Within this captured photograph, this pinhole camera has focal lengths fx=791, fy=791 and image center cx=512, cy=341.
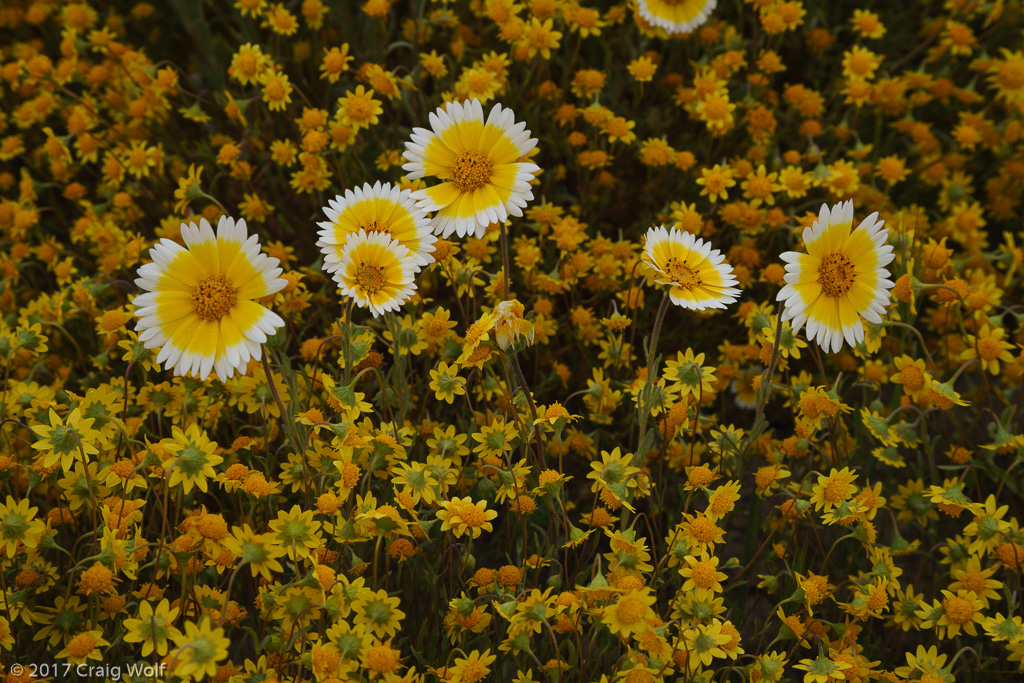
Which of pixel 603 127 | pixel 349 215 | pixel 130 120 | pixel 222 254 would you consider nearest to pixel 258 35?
pixel 130 120

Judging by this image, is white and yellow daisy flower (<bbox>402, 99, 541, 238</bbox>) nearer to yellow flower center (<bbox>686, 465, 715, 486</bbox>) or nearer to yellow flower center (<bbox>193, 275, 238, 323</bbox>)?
yellow flower center (<bbox>193, 275, 238, 323</bbox>)

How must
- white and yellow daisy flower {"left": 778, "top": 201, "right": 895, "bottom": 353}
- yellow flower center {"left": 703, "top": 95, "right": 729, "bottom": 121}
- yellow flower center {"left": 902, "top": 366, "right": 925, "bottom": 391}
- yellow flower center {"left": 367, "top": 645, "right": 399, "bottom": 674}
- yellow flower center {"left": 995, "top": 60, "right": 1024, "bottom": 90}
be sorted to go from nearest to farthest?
yellow flower center {"left": 367, "top": 645, "right": 399, "bottom": 674}
white and yellow daisy flower {"left": 778, "top": 201, "right": 895, "bottom": 353}
yellow flower center {"left": 902, "top": 366, "right": 925, "bottom": 391}
yellow flower center {"left": 703, "top": 95, "right": 729, "bottom": 121}
yellow flower center {"left": 995, "top": 60, "right": 1024, "bottom": 90}

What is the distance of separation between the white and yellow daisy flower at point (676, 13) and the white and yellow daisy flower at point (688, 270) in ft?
4.02

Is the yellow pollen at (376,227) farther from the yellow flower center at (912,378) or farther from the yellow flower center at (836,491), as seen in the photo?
the yellow flower center at (912,378)

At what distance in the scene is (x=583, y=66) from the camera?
124 inches

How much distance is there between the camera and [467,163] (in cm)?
177

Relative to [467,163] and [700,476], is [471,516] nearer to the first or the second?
[700,476]

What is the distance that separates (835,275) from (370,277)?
98 cm

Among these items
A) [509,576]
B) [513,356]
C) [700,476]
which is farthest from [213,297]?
[700,476]

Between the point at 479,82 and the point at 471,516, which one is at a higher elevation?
the point at 479,82

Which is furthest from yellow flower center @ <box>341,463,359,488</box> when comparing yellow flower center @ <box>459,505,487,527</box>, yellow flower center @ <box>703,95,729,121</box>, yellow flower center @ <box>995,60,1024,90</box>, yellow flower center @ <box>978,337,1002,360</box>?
yellow flower center @ <box>995,60,1024,90</box>

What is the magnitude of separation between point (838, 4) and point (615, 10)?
123cm

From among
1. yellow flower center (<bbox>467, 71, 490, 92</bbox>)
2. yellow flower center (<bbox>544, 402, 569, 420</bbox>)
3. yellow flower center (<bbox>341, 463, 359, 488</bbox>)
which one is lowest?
yellow flower center (<bbox>341, 463, 359, 488</bbox>)

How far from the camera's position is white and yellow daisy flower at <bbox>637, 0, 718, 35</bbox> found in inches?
107
